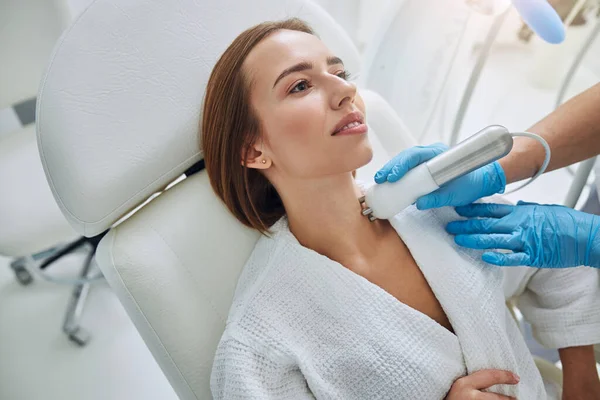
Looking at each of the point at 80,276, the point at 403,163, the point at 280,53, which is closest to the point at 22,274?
the point at 80,276

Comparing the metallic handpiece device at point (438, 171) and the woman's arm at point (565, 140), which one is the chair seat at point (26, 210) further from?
the woman's arm at point (565, 140)

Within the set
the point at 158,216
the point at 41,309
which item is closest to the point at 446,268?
the point at 158,216

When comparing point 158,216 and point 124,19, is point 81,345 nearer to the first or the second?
point 158,216

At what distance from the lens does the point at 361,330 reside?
92 cm

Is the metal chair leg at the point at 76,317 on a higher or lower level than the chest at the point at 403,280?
lower

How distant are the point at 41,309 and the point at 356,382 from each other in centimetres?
154

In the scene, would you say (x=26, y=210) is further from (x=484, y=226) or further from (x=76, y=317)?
(x=484, y=226)

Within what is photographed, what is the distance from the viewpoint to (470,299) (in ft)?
3.18

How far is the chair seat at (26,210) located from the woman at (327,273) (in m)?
0.70

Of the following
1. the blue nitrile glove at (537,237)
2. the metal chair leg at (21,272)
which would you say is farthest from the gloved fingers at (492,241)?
the metal chair leg at (21,272)

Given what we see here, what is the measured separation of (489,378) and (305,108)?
0.64 meters

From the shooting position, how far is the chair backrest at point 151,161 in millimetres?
854

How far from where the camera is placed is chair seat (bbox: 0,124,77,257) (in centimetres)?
137

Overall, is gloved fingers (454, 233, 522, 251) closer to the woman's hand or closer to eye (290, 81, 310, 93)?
the woman's hand
